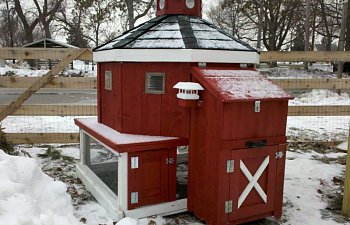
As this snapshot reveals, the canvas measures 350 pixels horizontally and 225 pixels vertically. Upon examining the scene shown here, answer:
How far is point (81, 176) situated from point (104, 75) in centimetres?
164

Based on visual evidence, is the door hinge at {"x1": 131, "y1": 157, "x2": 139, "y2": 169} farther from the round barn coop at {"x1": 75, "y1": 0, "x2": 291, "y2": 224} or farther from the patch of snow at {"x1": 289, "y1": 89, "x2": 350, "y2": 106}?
the patch of snow at {"x1": 289, "y1": 89, "x2": 350, "y2": 106}

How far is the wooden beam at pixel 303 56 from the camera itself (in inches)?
283

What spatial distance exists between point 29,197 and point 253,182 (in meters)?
2.46

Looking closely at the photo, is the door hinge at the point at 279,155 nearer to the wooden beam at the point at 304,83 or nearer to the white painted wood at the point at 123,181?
the white painted wood at the point at 123,181

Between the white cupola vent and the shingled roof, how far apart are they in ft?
1.72

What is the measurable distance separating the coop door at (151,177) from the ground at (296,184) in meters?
0.26

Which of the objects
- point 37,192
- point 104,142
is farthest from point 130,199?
point 37,192

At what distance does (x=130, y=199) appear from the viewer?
4.22 metres

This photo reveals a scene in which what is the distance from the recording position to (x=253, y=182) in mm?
4078

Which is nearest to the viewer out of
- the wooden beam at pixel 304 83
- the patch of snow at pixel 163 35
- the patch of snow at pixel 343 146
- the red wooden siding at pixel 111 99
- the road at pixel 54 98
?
the patch of snow at pixel 163 35

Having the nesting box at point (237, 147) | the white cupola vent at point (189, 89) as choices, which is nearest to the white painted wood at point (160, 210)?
the nesting box at point (237, 147)

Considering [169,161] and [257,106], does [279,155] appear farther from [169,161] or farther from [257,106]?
[169,161]

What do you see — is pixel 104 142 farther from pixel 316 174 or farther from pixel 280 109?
pixel 316 174

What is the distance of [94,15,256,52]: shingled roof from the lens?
433cm
